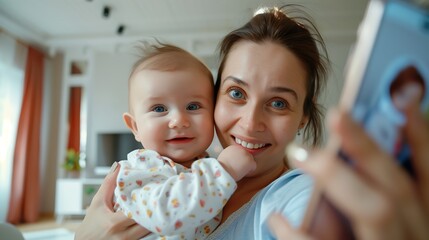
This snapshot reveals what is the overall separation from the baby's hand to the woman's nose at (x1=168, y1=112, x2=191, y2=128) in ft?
0.63

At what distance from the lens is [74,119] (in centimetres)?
582

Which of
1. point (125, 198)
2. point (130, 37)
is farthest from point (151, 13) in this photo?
point (125, 198)

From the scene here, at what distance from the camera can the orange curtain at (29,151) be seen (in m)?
5.10

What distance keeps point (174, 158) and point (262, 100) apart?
312 millimetres

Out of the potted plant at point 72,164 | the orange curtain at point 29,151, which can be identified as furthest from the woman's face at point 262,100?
the orange curtain at point 29,151

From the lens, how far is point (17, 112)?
513 centimetres

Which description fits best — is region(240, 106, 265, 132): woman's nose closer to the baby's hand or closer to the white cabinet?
the baby's hand

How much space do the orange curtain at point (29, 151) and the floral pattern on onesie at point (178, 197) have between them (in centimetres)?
504

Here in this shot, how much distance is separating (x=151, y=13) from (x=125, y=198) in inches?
157

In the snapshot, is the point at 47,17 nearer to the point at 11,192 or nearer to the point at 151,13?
the point at 151,13

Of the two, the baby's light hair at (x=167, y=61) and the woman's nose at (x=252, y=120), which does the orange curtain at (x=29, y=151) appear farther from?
the woman's nose at (x=252, y=120)

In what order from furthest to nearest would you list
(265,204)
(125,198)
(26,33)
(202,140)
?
(26,33), (202,140), (125,198), (265,204)

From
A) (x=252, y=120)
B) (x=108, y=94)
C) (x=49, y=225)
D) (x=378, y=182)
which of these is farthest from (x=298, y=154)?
(x=108, y=94)

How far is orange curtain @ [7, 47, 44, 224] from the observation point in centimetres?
510
